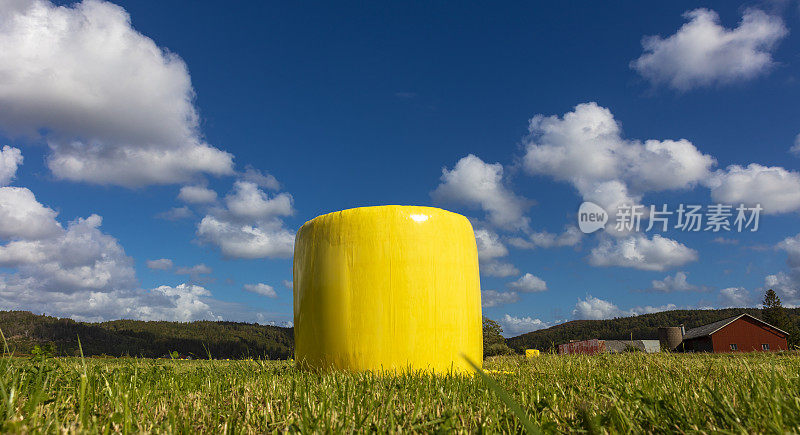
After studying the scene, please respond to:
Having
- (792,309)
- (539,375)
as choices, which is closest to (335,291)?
(539,375)

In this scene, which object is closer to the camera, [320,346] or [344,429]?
[344,429]

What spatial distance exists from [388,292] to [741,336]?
50582mm

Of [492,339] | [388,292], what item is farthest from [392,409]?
[492,339]

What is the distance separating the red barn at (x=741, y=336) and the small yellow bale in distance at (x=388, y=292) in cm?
4642

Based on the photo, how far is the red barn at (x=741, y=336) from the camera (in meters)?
41.1

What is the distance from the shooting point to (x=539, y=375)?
393 centimetres

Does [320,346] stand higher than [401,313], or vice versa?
[401,313]

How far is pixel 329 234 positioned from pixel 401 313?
1.11 meters

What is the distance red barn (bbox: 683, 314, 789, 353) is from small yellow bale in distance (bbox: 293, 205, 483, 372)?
1828 inches

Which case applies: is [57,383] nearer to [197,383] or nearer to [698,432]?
[197,383]

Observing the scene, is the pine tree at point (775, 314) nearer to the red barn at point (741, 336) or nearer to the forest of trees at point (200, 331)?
the forest of trees at point (200, 331)

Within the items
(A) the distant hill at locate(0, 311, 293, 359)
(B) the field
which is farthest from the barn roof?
(B) the field

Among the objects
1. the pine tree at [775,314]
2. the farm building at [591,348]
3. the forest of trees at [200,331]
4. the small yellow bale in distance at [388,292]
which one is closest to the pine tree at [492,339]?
the farm building at [591,348]

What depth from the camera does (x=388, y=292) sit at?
14.1 feet
